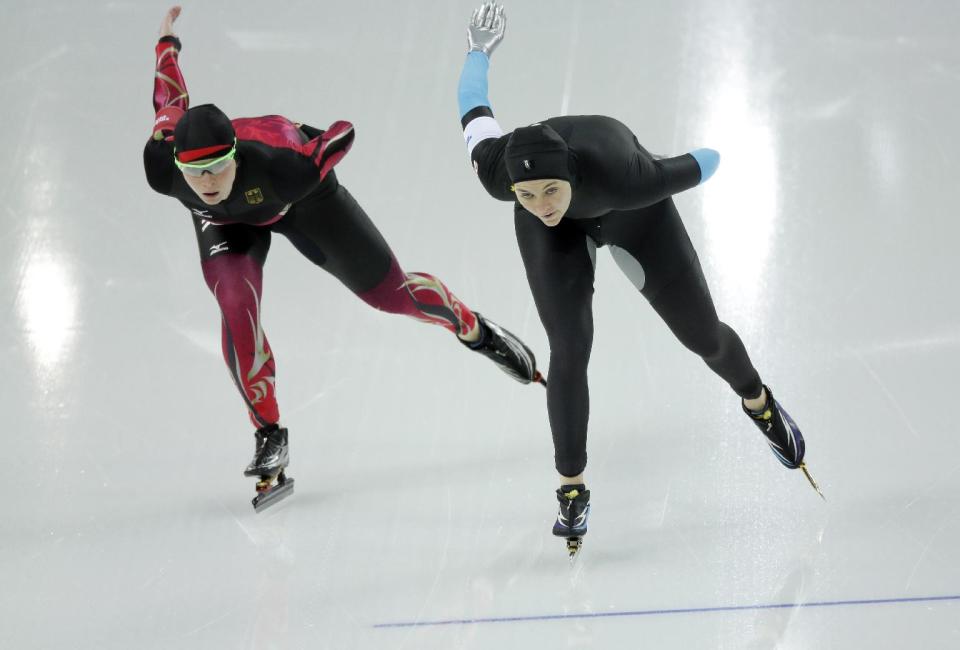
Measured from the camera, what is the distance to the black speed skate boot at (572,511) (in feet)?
12.6

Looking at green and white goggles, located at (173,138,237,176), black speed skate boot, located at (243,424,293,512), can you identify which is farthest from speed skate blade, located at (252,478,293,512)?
green and white goggles, located at (173,138,237,176)

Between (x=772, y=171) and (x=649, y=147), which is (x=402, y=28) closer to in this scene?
(x=649, y=147)

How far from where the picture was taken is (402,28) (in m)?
6.73

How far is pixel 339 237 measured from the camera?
425cm

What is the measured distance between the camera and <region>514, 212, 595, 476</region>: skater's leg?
3643mm

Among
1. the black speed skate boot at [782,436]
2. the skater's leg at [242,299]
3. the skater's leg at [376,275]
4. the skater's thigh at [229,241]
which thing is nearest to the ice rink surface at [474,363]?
the black speed skate boot at [782,436]

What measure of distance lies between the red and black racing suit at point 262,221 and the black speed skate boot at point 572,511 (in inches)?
42.2

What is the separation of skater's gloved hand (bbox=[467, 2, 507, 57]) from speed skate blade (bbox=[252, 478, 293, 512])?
173cm

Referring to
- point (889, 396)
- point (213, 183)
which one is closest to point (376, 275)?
point (213, 183)

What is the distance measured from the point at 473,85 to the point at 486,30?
10.8 inches

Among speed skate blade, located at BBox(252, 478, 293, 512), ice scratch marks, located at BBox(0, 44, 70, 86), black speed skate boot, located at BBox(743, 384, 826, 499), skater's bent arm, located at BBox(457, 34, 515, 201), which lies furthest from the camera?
ice scratch marks, located at BBox(0, 44, 70, 86)

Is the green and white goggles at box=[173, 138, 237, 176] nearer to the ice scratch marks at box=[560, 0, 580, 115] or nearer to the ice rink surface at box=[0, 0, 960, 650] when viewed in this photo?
the ice rink surface at box=[0, 0, 960, 650]

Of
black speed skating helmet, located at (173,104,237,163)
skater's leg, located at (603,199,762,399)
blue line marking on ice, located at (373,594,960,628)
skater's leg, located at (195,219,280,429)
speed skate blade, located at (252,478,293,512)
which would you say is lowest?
speed skate blade, located at (252,478,293,512)

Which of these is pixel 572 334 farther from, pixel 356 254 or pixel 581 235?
pixel 356 254
